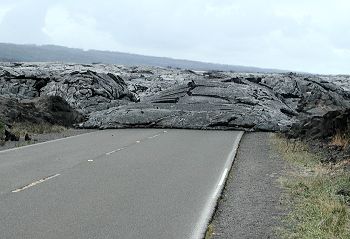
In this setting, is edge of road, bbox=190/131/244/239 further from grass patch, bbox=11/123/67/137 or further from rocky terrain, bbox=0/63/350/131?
rocky terrain, bbox=0/63/350/131

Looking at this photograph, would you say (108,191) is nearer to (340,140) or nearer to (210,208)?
(210,208)

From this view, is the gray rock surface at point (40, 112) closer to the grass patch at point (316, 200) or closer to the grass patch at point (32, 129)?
the grass patch at point (32, 129)

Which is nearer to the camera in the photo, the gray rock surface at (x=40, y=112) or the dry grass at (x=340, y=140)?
the dry grass at (x=340, y=140)

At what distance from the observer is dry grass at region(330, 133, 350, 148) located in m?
20.2

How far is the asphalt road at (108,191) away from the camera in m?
7.85

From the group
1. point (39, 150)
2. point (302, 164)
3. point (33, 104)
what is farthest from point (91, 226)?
point (33, 104)

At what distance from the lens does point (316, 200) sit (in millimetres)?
10070

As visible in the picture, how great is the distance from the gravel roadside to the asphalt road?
0.28 meters

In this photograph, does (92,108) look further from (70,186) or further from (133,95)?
(70,186)

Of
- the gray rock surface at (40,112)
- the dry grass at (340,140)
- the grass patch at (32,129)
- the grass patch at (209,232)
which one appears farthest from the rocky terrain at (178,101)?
the grass patch at (209,232)

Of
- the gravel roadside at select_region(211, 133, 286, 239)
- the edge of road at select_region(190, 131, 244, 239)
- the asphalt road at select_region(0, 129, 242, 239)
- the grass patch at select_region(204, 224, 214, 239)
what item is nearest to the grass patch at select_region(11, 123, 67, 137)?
the asphalt road at select_region(0, 129, 242, 239)

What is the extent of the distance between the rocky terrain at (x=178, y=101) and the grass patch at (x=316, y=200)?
17078mm

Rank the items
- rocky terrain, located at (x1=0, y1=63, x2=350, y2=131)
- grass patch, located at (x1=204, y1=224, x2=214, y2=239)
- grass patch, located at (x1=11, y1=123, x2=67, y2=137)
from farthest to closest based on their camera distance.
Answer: rocky terrain, located at (x1=0, y1=63, x2=350, y2=131) → grass patch, located at (x1=11, y1=123, x2=67, y2=137) → grass patch, located at (x1=204, y1=224, x2=214, y2=239)

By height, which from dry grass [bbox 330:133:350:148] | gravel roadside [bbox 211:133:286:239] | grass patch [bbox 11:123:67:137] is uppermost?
gravel roadside [bbox 211:133:286:239]
